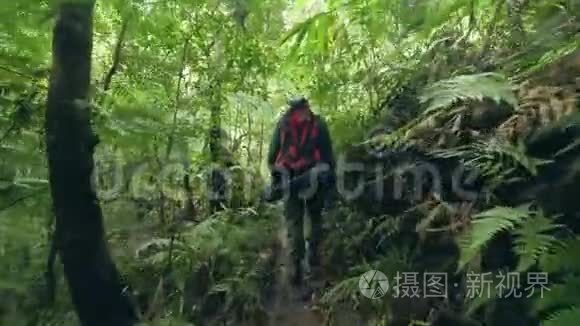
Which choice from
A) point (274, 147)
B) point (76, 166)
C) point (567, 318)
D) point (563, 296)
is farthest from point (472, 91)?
point (76, 166)

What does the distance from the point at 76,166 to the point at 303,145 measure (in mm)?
1718

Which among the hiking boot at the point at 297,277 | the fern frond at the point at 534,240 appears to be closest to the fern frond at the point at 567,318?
the fern frond at the point at 534,240

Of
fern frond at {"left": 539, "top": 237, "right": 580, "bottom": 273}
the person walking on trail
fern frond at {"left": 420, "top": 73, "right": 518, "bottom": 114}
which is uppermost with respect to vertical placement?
fern frond at {"left": 420, "top": 73, "right": 518, "bottom": 114}

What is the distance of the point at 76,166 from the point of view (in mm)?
4672

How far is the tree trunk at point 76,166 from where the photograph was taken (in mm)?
4621

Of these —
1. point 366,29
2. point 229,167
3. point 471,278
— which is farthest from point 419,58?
point 471,278

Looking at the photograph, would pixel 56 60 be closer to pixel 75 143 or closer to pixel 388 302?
pixel 75 143

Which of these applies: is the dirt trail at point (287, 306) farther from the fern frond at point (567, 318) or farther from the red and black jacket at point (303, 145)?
the fern frond at point (567, 318)

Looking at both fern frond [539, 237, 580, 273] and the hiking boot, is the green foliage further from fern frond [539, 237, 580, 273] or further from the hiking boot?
the hiking boot

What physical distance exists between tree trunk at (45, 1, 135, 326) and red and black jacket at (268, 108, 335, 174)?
1.43 m

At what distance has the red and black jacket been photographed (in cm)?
486

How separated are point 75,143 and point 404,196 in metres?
2.52

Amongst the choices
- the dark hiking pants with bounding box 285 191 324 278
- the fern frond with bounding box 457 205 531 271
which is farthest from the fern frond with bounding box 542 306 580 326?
the dark hiking pants with bounding box 285 191 324 278

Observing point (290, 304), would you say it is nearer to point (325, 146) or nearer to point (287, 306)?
point (287, 306)
